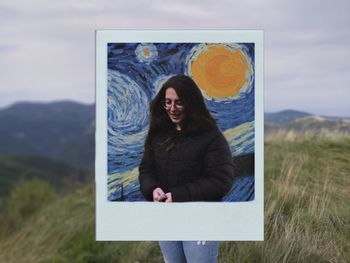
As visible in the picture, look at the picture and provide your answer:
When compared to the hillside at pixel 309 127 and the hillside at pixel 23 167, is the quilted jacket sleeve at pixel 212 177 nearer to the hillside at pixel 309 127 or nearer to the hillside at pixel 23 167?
the hillside at pixel 309 127

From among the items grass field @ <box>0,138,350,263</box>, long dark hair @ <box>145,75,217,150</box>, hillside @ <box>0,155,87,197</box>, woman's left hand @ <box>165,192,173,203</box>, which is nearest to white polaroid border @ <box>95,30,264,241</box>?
woman's left hand @ <box>165,192,173,203</box>

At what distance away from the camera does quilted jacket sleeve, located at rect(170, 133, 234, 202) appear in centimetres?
292

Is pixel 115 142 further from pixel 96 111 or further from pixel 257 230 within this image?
pixel 257 230

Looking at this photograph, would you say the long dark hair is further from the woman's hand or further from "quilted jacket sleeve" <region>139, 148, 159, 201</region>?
the woman's hand

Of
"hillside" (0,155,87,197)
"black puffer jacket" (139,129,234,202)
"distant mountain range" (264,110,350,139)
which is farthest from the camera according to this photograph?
"hillside" (0,155,87,197)

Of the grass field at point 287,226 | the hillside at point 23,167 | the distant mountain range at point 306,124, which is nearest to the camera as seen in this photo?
the grass field at point 287,226

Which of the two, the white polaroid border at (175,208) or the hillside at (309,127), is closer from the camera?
the white polaroid border at (175,208)

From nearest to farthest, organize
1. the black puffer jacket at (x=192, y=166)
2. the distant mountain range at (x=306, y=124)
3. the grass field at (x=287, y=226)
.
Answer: the black puffer jacket at (x=192, y=166) → the grass field at (x=287, y=226) → the distant mountain range at (x=306, y=124)

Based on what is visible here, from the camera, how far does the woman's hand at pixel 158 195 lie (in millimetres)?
2953

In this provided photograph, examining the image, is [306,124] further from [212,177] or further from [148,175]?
[148,175]

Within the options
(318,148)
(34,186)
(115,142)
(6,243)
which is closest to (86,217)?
(6,243)

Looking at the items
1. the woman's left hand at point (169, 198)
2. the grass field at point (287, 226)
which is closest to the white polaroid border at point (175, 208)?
the woman's left hand at point (169, 198)

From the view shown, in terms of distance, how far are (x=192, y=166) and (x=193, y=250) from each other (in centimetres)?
46

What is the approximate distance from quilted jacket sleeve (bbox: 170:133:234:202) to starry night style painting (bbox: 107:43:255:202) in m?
0.05
